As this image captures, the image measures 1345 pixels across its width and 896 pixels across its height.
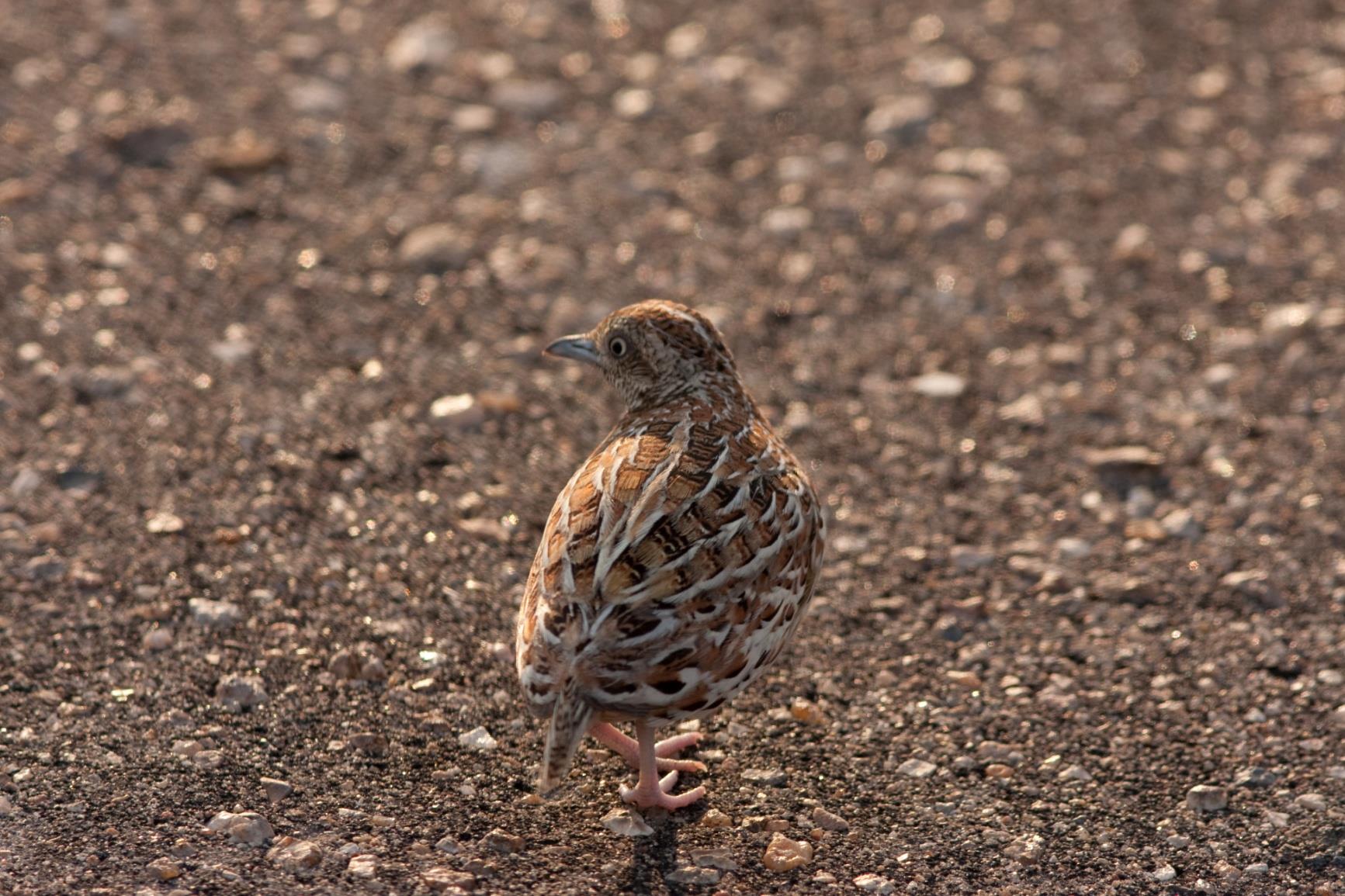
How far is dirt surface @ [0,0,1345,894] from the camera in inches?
211

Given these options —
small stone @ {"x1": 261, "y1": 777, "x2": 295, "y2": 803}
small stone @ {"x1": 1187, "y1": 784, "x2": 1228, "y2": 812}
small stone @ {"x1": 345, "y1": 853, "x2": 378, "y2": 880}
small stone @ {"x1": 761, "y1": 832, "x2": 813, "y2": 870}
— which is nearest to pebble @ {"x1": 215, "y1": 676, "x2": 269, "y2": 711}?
small stone @ {"x1": 261, "y1": 777, "x2": 295, "y2": 803}

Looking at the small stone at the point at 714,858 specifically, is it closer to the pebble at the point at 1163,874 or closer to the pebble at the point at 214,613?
the pebble at the point at 1163,874

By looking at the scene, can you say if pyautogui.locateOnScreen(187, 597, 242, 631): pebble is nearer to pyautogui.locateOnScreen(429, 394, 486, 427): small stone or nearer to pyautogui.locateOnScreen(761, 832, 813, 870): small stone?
pyautogui.locateOnScreen(429, 394, 486, 427): small stone

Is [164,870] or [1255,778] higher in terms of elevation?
[164,870]

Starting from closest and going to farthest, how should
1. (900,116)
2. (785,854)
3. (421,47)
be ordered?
(785,854) → (900,116) → (421,47)

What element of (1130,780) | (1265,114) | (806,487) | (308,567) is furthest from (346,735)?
(1265,114)

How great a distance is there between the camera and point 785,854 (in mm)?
5180

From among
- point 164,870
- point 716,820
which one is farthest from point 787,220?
point 164,870

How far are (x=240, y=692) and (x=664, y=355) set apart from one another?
2.02 m

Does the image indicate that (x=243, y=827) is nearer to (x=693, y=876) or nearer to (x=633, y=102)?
(x=693, y=876)

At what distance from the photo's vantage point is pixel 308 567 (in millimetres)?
6414

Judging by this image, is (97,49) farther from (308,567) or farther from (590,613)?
(590,613)

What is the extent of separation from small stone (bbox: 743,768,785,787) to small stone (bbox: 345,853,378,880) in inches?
53.3

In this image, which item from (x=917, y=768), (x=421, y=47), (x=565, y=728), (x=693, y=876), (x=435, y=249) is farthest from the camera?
(x=421, y=47)
